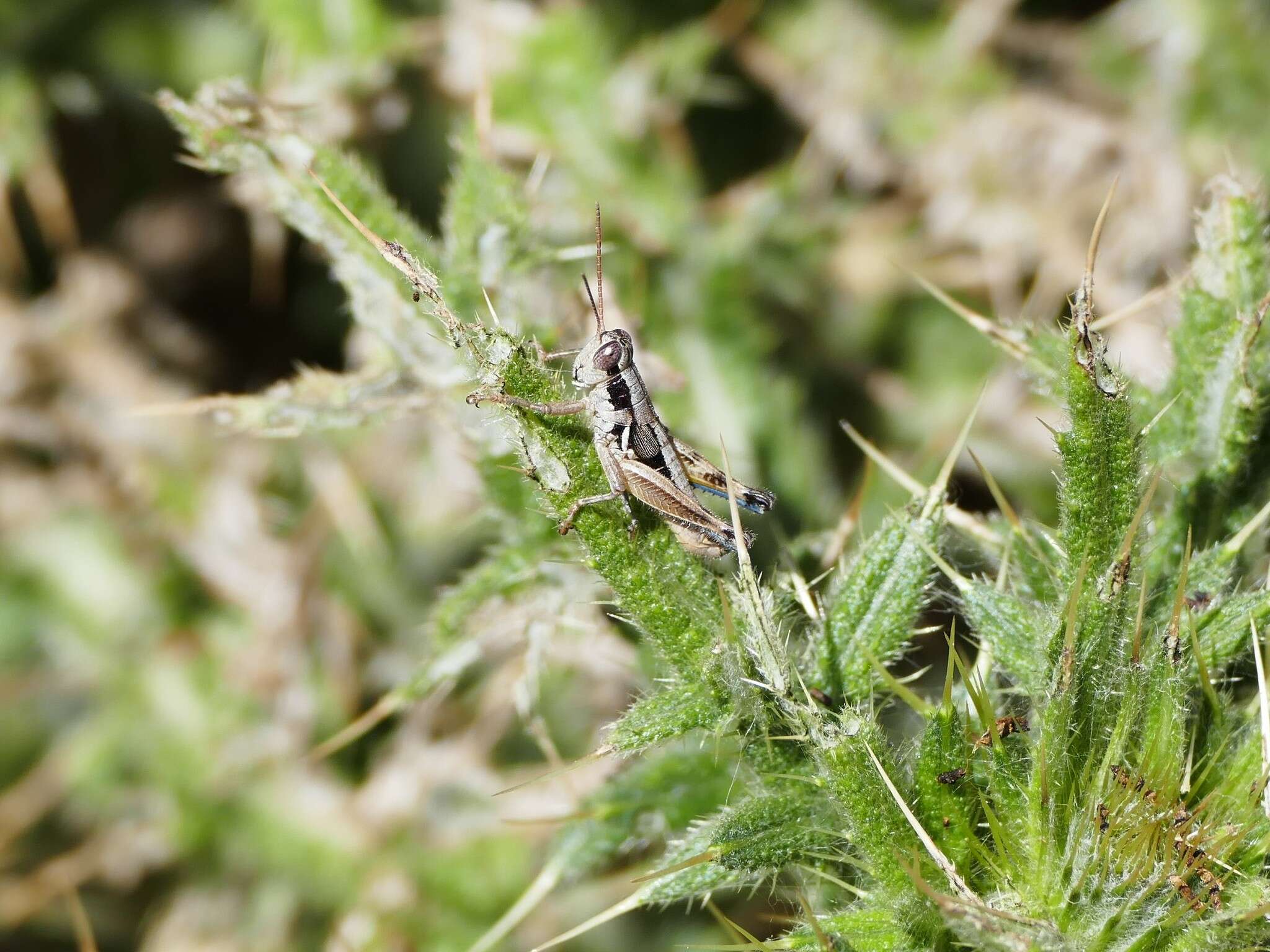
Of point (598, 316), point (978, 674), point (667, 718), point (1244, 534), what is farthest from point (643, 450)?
point (1244, 534)

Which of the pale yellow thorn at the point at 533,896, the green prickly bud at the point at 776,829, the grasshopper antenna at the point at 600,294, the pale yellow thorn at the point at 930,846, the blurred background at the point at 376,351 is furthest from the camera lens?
the blurred background at the point at 376,351

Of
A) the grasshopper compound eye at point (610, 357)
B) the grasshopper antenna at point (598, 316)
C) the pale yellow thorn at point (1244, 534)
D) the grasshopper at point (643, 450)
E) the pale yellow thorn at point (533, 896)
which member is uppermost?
the grasshopper antenna at point (598, 316)

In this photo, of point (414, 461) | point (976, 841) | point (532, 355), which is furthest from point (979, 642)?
point (414, 461)

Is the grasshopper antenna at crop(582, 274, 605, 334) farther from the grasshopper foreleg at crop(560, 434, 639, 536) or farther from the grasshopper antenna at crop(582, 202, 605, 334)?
the grasshopper foreleg at crop(560, 434, 639, 536)

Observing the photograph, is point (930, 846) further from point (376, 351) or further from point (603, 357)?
point (376, 351)

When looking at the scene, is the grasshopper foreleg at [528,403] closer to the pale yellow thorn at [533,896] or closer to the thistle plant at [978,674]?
the thistle plant at [978,674]

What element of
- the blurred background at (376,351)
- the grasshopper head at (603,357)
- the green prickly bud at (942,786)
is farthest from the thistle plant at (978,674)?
the blurred background at (376,351)
